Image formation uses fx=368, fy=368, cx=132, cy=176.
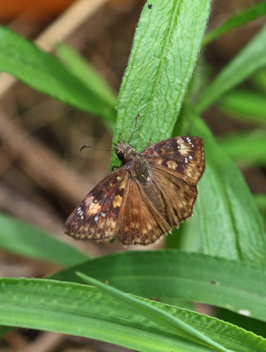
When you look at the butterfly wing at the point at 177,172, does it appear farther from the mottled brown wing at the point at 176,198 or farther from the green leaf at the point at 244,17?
the green leaf at the point at 244,17

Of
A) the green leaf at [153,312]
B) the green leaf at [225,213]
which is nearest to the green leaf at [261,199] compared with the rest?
the green leaf at [225,213]

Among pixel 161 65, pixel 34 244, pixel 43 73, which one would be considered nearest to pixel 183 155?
pixel 161 65

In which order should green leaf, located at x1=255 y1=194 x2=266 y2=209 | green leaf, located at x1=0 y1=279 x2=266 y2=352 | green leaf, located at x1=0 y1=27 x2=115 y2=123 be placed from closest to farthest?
green leaf, located at x1=0 y1=279 x2=266 y2=352
green leaf, located at x1=0 y1=27 x2=115 y2=123
green leaf, located at x1=255 y1=194 x2=266 y2=209

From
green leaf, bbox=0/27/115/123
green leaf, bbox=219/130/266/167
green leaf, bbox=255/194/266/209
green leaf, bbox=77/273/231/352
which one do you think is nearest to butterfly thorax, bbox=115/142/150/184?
green leaf, bbox=0/27/115/123

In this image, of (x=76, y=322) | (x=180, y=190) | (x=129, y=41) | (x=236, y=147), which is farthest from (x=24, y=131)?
(x=76, y=322)

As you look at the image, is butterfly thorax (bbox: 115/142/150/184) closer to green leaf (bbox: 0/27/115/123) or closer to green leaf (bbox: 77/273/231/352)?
green leaf (bbox: 0/27/115/123)

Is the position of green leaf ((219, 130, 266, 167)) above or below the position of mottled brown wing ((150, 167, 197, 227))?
above

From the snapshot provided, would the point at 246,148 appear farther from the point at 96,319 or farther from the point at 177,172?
the point at 96,319
